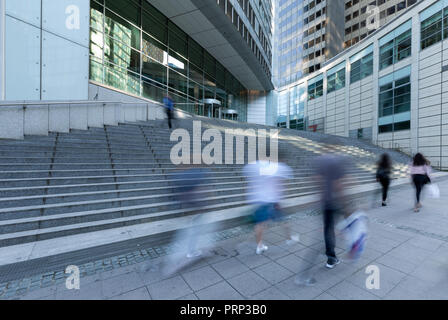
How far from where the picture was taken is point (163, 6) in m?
15.3

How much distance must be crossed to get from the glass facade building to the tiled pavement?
11787mm

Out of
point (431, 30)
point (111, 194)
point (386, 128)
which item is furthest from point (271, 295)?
point (386, 128)

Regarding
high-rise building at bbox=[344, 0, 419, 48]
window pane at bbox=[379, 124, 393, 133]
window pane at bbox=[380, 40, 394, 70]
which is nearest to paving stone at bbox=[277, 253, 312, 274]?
window pane at bbox=[379, 124, 393, 133]

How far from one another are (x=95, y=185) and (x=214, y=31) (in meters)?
17.3

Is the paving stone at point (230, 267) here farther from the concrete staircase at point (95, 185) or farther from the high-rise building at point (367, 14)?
the high-rise building at point (367, 14)

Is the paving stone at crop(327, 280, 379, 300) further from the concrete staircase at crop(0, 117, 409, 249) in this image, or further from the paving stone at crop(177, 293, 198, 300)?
the concrete staircase at crop(0, 117, 409, 249)

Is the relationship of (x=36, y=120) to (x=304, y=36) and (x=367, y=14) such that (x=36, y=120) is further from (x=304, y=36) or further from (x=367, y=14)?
(x=367, y=14)

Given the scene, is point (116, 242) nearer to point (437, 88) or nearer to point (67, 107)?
point (67, 107)

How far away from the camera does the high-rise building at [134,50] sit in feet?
26.1

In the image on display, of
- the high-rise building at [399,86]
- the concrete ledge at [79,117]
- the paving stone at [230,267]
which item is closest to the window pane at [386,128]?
the high-rise building at [399,86]

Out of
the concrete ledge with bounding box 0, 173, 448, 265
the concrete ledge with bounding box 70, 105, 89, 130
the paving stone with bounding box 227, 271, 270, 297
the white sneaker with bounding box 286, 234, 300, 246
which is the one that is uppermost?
the concrete ledge with bounding box 70, 105, 89, 130

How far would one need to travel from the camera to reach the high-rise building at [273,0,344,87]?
39750mm

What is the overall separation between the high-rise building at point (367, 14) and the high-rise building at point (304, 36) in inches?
63.2
